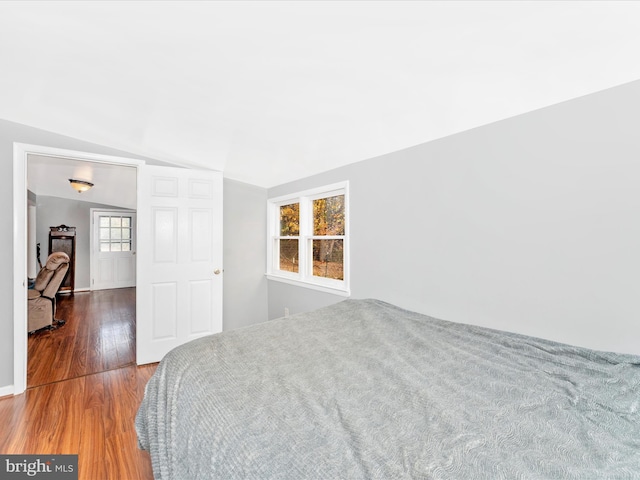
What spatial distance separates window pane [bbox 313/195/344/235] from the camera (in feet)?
9.90

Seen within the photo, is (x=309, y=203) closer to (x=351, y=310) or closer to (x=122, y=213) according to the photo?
(x=351, y=310)

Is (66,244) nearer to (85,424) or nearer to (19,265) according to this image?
(19,265)

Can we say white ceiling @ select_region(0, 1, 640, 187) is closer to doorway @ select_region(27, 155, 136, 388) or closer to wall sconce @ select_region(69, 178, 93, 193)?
doorway @ select_region(27, 155, 136, 388)

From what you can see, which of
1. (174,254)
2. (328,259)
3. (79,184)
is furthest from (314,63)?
(79,184)

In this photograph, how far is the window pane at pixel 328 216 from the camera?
302 centimetres

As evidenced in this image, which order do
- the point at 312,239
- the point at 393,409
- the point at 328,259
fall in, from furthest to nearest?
1. the point at 312,239
2. the point at 328,259
3. the point at 393,409

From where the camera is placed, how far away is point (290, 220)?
12.4 ft

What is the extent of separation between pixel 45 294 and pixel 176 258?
2372 mm

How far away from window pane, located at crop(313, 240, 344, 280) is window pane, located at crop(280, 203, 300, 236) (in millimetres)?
409

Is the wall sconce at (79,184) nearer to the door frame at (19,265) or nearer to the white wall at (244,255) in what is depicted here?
the door frame at (19,265)

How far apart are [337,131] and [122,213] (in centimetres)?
708

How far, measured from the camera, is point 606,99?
139cm

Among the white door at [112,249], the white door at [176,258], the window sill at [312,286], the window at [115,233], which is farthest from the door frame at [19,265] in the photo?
the window at [115,233]

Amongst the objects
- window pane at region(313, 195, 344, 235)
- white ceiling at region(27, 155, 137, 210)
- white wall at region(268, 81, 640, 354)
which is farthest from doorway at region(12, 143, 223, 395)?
white wall at region(268, 81, 640, 354)
